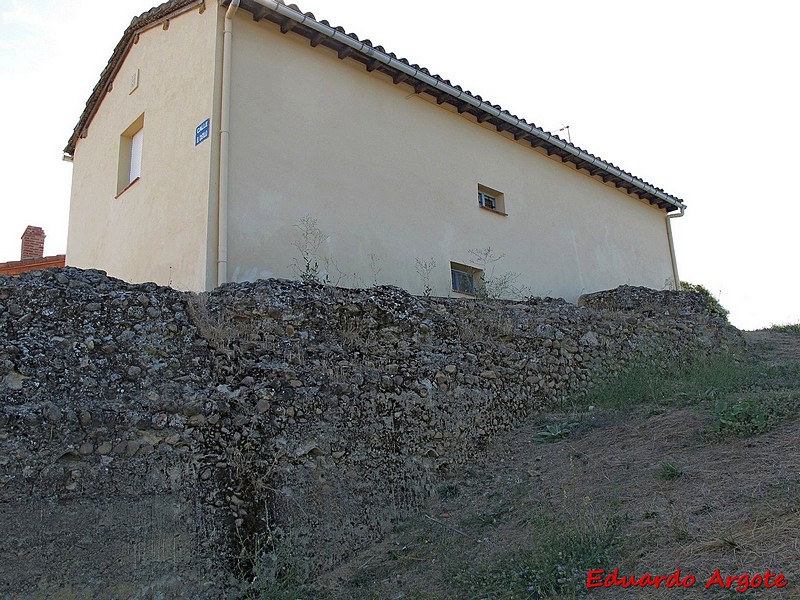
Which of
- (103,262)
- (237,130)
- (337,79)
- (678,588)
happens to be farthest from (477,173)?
(678,588)

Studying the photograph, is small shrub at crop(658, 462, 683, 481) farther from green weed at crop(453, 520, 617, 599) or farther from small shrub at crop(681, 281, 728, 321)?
small shrub at crop(681, 281, 728, 321)

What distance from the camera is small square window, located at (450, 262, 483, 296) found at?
33.7 ft

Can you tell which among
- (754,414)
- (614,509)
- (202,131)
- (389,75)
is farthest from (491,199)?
(614,509)

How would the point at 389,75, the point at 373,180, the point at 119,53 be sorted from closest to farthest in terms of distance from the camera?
the point at 373,180
the point at 389,75
the point at 119,53

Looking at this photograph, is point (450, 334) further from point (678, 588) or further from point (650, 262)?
point (650, 262)

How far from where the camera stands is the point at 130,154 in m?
10.5

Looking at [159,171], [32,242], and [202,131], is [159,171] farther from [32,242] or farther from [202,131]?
[32,242]

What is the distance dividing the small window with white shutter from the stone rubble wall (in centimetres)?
448

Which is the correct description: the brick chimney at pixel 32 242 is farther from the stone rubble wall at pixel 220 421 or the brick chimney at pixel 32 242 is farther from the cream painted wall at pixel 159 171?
the stone rubble wall at pixel 220 421

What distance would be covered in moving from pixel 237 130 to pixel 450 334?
346cm

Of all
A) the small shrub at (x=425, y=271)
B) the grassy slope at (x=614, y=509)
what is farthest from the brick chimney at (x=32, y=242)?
the grassy slope at (x=614, y=509)

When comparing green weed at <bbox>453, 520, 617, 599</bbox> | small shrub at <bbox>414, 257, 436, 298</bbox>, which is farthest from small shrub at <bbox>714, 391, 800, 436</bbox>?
small shrub at <bbox>414, 257, 436, 298</bbox>

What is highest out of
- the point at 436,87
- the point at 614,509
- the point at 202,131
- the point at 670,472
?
the point at 436,87

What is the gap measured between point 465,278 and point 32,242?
377 inches
